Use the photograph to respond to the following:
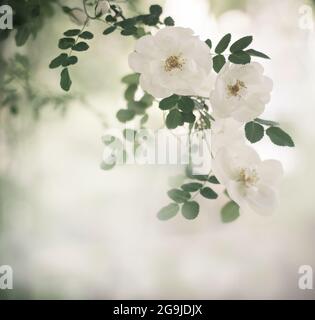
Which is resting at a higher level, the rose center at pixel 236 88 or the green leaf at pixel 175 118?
the green leaf at pixel 175 118

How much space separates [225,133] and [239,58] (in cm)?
11

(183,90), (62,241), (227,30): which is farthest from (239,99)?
(62,241)

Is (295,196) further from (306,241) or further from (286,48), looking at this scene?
(286,48)

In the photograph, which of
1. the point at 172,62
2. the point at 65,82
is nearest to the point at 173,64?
the point at 172,62

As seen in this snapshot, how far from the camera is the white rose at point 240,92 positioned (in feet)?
1.97

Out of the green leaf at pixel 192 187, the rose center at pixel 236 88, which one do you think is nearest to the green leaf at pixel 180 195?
the green leaf at pixel 192 187

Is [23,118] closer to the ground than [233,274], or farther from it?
farther from it

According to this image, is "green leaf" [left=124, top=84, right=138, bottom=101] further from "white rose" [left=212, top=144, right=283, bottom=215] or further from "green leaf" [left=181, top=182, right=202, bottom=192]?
"white rose" [left=212, top=144, right=283, bottom=215]

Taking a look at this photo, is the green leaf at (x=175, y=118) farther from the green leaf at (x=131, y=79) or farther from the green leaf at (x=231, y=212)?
the green leaf at (x=131, y=79)

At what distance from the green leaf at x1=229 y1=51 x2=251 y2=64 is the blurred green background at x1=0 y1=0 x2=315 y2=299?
1.52ft

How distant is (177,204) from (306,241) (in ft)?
1.49

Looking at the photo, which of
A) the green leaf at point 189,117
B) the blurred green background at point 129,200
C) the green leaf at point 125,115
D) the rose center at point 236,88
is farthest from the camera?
the blurred green background at point 129,200

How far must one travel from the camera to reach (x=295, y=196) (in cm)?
112

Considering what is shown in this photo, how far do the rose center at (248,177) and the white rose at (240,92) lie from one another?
7 cm
